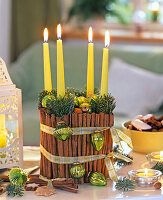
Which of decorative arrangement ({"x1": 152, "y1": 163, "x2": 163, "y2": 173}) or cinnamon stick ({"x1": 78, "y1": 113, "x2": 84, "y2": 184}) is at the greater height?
cinnamon stick ({"x1": 78, "y1": 113, "x2": 84, "y2": 184})

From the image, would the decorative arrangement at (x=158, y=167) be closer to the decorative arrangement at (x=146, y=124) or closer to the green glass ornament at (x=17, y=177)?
the decorative arrangement at (x=146, y=124)

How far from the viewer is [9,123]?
1.14 metres

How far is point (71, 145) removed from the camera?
3.16ft

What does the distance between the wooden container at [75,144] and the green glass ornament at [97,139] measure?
0.06ft

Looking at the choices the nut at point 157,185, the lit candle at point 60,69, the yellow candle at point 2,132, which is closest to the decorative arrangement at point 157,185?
the nut at point 157,185

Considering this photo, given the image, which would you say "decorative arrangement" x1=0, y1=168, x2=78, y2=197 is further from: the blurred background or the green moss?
the blurred background

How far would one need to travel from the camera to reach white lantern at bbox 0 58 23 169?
42.6 inches

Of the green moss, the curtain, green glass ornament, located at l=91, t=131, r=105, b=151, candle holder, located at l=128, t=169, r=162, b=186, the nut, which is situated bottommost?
the nut

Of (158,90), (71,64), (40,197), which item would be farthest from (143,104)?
(40,197)

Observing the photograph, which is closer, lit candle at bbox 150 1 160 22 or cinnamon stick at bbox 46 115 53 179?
cinnamon stick at bbox 46 115 53 179

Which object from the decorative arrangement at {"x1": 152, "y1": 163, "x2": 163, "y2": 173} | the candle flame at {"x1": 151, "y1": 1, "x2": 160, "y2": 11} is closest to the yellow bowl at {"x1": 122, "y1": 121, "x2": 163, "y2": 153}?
the decorative arrangement at {"x1": 152, "y1": 163, "x2": 163, "y2": 173}

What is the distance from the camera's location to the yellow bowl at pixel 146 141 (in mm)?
1211

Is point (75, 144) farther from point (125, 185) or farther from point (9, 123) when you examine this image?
point (9, 123)

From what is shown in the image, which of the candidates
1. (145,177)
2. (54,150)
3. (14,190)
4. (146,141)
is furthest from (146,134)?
(14,190)
